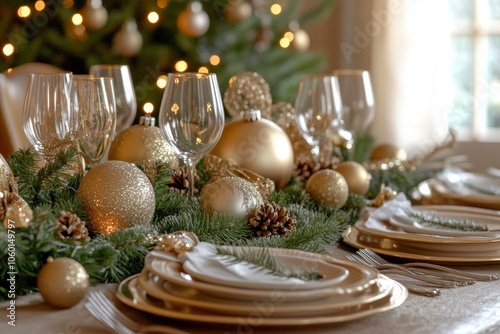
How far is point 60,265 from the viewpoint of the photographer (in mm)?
800

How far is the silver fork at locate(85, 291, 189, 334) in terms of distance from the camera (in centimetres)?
72

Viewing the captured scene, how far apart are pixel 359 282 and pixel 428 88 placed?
3022 mm

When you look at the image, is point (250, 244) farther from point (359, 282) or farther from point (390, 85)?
point (390, 85)

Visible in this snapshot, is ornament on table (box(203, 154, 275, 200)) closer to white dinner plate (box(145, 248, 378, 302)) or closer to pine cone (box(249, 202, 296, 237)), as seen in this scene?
pine cone (box(249, 202, 296, 237))

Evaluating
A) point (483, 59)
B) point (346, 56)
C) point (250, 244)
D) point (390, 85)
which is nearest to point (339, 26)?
point (346, 56)

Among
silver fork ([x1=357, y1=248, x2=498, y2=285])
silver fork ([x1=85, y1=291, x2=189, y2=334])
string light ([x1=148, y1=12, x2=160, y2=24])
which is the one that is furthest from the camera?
string light ([x1=148, y1=12, x2=160, y2=24])

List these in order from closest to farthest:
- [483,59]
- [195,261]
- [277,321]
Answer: [277,321], [195,261], [483,59]

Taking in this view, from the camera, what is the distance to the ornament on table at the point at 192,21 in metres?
2.86

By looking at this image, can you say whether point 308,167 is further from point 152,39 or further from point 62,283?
point 152,39

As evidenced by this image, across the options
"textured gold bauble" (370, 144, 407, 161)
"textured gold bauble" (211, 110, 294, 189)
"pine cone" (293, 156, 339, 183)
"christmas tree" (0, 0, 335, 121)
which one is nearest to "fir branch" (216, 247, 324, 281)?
"textured gold bauble" (211, 110, 294, 189)

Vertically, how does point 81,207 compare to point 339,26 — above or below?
below

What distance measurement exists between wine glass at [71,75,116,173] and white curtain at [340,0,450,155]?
2.69m

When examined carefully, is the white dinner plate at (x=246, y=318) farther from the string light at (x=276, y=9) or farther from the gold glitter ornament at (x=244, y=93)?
the string light at (x=276, y=9)

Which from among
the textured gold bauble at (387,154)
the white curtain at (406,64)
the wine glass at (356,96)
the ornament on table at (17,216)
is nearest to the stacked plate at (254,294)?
the ornament on table at (17,216)
